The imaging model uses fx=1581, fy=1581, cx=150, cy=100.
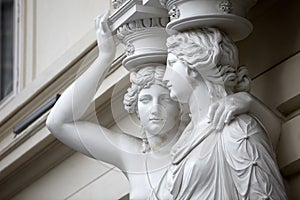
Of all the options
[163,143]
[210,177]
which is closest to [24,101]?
[163,143]

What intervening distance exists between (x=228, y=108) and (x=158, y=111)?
0.44 metres

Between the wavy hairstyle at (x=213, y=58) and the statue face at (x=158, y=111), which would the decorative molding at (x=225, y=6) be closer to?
the wavy hairstyle at (x=213, y=58)

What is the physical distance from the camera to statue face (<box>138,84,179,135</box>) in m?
5.53

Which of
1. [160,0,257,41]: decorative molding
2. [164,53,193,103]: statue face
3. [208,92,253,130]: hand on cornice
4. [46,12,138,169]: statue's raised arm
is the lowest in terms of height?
[46,12,138,169]: statue's raised arm

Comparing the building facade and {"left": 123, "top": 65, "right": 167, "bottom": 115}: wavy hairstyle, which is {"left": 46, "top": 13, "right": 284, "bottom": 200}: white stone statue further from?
the building facade

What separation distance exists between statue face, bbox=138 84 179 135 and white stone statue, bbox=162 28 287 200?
0.68ft

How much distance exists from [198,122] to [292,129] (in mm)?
350

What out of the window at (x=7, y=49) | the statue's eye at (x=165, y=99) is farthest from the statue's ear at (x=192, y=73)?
the window at (x=7, y=49)

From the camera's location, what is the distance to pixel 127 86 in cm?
611

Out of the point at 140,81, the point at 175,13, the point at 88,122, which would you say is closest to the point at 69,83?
the point at 88,122

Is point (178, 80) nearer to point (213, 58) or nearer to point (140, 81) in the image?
point (213, 58)

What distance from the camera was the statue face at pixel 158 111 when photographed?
5.53 metres

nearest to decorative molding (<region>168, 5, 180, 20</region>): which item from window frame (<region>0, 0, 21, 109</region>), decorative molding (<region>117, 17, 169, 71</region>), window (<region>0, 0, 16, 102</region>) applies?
decorative molding (<region>117, 17, 169, 71</region>)

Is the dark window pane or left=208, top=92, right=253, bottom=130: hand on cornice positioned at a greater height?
left=208, top=92, right=253, bottom=130: hand on cornice
